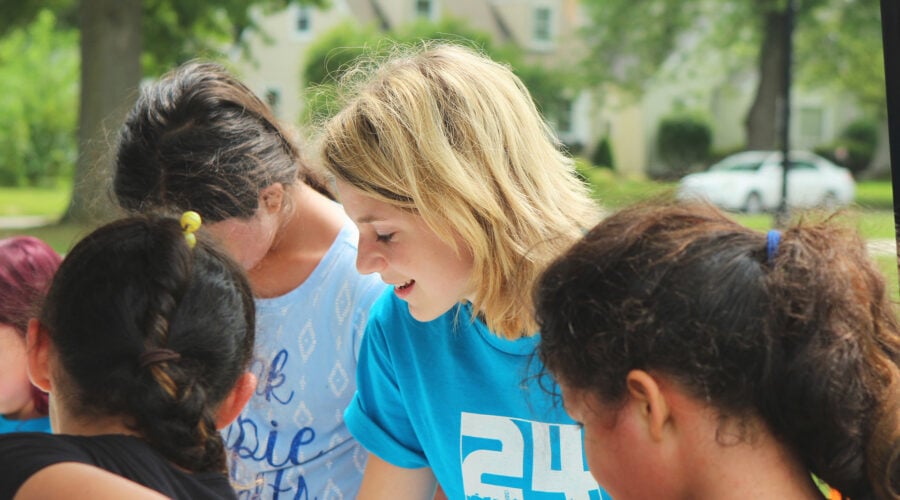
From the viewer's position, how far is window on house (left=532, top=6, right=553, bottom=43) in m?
36.4

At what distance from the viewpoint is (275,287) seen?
2.49m

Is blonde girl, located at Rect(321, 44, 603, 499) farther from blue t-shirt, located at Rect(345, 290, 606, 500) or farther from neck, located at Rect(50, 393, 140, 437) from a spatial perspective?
neck, located at Rect(50, 393, 140, 437)

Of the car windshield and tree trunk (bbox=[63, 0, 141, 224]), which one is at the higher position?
tree trunk (bbox=[63, 0, 141, 224])

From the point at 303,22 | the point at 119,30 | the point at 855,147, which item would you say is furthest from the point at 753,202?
the point at 303,22

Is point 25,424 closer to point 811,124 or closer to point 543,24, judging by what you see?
point 543,24

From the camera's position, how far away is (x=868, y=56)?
84.9ft

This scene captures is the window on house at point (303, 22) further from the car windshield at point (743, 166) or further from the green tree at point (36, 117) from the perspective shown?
the car windshield at point (743, 166)

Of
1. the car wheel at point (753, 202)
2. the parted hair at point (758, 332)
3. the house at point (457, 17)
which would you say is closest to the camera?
the parted hair at point (758, 332)

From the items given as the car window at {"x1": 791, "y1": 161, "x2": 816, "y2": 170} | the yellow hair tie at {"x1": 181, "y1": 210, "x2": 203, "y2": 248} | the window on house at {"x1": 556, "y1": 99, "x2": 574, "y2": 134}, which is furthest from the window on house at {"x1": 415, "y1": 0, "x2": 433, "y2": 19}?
the yellow hair tie at {"x1": 181, "y1": 210, "x2": 203, "y2": 248}

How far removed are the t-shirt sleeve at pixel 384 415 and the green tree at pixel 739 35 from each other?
24.2 meters

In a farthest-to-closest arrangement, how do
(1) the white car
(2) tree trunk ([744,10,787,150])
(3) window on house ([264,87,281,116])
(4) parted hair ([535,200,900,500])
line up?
(2) tree trunk ([744,10,787,150])
(1) the white car
(3) window on house ([264,87,281,116])
(4) parted hair ([535,200,900,500])

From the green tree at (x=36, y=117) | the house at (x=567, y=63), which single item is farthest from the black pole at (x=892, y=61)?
the green tree at (x=36, y=117)

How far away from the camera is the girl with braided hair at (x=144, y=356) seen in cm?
150

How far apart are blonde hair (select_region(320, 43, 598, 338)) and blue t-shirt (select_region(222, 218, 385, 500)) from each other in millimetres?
486
